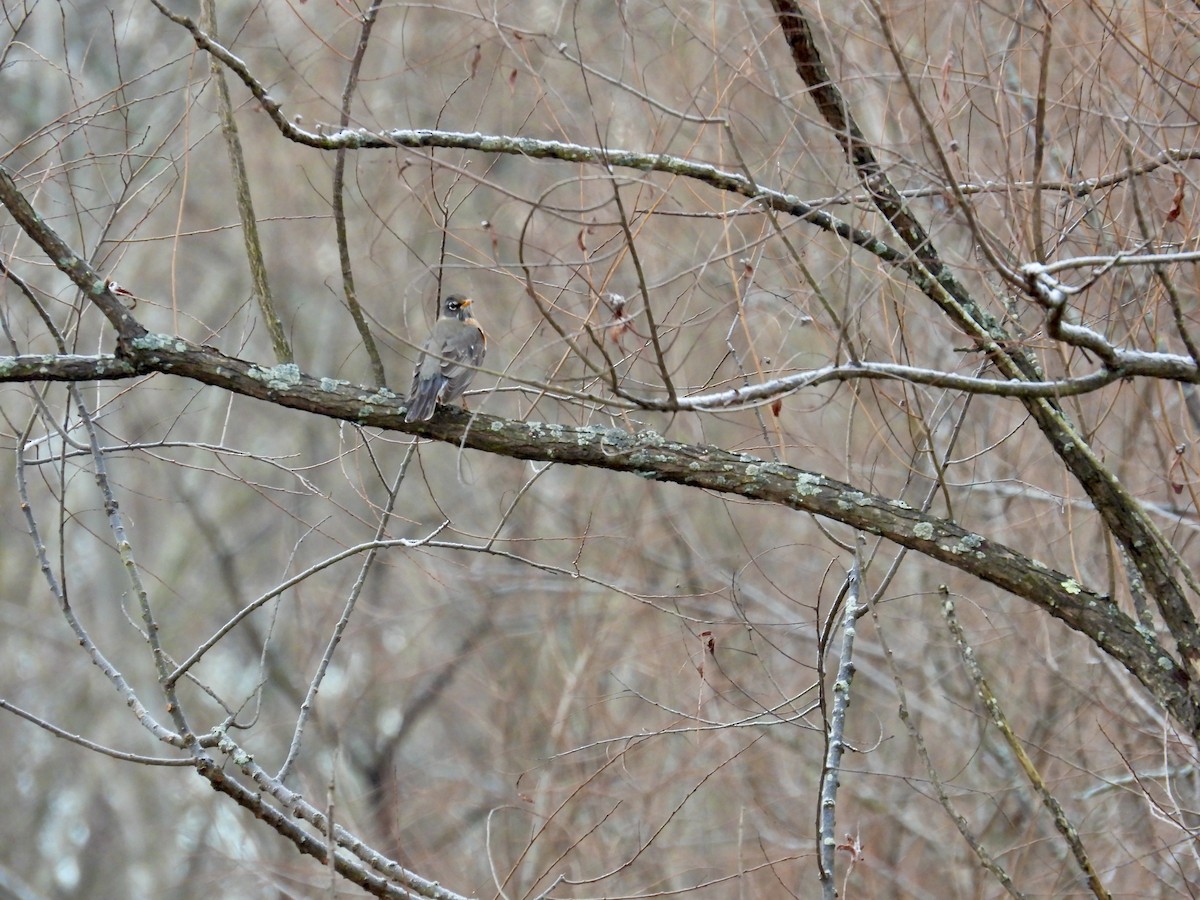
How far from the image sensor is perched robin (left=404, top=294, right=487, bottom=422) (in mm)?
3902

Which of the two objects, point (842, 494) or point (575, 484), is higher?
point (575, 484)

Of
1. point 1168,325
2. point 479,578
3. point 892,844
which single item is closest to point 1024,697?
point 892,844

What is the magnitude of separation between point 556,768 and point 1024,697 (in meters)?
3.10

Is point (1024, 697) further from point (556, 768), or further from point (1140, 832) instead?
point (556, 768)

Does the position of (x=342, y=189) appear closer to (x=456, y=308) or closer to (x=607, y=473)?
(x=456, y=308)

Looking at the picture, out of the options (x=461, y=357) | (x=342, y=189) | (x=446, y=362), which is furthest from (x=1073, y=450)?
(x=461, y=357)

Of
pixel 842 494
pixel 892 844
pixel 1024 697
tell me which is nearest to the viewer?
pixel 842 494

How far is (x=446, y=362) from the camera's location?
133 inches

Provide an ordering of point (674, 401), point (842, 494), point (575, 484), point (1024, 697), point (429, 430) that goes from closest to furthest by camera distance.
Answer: point (674, 401) → point (842, 494) → point (429, 430) → point (1024, 697) → point (575, 484)

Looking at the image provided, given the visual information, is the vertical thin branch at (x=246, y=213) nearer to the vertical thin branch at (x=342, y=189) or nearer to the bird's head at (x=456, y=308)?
the vertical thin branch at (x=342, y=189)

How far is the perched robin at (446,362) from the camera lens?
154 inches

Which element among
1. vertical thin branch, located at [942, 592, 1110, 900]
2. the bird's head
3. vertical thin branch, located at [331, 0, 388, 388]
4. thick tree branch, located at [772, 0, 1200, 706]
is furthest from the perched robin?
vertical thin branch, located at [942, 592, 1110, 900]

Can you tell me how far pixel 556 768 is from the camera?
28.7 feet

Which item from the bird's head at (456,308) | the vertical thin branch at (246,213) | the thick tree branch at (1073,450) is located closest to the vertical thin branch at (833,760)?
the thick tree branch at (1073,450)
